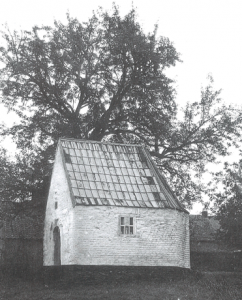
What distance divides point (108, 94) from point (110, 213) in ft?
42.8

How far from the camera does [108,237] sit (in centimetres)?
2775

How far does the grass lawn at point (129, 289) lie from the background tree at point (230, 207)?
231 inches

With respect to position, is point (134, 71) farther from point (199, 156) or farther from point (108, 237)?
point (108, 237)

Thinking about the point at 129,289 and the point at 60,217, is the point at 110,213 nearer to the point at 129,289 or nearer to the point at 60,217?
the point at 60,217

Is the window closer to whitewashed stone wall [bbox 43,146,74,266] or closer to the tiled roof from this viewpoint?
the tiled roof

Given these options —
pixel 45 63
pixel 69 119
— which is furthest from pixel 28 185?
pixel 45 63

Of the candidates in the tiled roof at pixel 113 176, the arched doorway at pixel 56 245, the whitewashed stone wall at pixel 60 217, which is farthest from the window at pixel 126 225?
the arched doorway at pixel 56 245

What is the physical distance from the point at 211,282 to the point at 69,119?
16994mm

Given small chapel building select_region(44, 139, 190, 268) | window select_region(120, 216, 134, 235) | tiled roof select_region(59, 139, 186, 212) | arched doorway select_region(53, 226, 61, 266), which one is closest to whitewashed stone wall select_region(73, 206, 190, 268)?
small chapel building select_region(44, 139, 190, 268)

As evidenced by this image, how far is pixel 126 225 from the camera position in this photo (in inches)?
1110

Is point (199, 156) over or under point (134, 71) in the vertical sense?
under

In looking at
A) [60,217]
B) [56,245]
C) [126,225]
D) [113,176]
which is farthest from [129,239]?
[56,245]

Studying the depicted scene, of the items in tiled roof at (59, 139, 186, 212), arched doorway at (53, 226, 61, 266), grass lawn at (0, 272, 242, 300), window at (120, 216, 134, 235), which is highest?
tiled roof at (59, 139, 186, 212)

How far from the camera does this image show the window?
1108 inches
